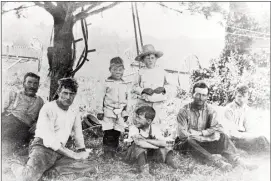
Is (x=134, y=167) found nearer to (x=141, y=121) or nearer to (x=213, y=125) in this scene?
(x=141, y=121)

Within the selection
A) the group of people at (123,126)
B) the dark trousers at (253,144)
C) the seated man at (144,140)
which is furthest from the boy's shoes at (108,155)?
the dark trousers at (253,144)

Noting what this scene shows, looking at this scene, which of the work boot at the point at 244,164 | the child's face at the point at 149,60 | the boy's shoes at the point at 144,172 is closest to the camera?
the boy's shoes at the point at 144,172

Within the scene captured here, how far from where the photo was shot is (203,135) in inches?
155

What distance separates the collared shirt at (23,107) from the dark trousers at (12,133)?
5 cm

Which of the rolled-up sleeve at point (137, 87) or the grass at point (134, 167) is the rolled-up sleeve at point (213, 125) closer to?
the grass at point (134, 167)

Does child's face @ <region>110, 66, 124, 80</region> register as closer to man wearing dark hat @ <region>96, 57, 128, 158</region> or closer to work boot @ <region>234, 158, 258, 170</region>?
man wearing dark hat @ <region>96, 57, 128, 158</region>

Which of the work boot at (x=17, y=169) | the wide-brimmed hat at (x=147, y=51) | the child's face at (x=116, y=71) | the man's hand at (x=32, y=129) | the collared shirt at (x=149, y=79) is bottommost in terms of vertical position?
the work boot at (x=17, y=169)

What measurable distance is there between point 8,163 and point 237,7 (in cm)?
309

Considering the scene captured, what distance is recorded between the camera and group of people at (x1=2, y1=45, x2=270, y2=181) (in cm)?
356

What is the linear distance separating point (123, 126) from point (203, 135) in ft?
3.06

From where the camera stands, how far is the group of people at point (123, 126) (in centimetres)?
356

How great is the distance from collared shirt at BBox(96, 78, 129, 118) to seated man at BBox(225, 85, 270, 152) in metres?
1.27

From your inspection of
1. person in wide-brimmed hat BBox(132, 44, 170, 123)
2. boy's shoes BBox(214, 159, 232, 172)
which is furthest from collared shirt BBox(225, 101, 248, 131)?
person in wide-brimmed hat BBox(132, 44, 170, 123)

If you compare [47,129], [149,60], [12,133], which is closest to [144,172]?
[47,129]
